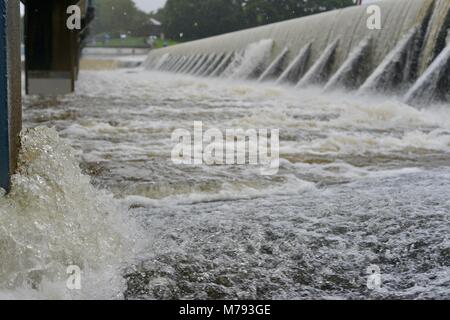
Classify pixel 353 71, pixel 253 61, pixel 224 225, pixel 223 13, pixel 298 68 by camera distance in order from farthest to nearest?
pixel 223 13, pixel 253 61, pixel 298 68, pixel 353 71, pixel 224 225

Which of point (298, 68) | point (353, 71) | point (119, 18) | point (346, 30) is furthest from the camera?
point (119, 18)

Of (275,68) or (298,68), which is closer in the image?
(298,68)

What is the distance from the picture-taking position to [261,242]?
2.19 meters

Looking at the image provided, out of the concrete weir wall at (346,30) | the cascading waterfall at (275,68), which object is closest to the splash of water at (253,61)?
the concrete weir wall at (346,30)

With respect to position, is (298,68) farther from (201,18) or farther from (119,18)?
(119,18)

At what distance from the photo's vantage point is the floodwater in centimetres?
178

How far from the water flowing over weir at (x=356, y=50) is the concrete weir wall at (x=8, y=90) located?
6403 millimetres

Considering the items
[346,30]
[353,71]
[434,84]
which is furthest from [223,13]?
[434,84]

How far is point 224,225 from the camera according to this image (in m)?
2.41

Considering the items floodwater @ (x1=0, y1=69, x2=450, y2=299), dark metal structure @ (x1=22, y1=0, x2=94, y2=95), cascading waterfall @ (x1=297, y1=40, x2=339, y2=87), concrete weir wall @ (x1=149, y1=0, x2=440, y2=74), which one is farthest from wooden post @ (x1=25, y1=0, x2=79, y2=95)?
concrete weir wall @ (x1=149, y1=0, x2=440, y2=74)

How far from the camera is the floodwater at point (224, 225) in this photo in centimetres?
178

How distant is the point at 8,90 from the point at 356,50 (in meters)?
9.34

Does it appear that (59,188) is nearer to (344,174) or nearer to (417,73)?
(344,174)

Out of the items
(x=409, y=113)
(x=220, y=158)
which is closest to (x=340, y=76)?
(x=409, y=113)
